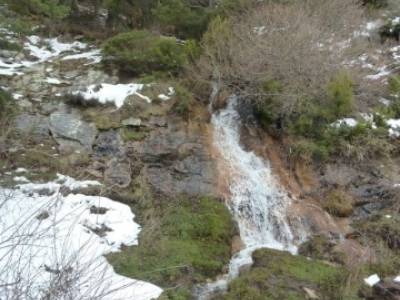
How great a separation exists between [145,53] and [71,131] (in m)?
3.01

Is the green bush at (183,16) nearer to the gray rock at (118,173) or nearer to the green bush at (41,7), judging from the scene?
the green bush at (41,7)

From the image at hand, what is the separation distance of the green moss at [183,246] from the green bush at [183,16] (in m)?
5.99

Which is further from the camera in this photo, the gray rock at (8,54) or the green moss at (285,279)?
the gray rock at (8,54)

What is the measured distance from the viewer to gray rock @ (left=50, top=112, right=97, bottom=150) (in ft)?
34.4

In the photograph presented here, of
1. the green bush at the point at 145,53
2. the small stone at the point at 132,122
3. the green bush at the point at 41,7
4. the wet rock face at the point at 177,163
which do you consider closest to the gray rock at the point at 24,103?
the green bush at the point at 41,7

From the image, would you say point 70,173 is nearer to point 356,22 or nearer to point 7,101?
point 7,101

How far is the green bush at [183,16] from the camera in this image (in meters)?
13.7

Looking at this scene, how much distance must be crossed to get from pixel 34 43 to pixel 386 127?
33.2 ft

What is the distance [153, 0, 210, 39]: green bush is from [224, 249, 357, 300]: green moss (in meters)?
7.44

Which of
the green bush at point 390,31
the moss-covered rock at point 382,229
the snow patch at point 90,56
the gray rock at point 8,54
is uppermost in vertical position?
the green bush at point 390,31

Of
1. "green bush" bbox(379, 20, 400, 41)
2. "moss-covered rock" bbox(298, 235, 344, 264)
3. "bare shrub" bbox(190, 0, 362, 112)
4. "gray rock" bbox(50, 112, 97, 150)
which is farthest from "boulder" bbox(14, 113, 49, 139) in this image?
"green bush" bbox(379, 20, 400, 41)

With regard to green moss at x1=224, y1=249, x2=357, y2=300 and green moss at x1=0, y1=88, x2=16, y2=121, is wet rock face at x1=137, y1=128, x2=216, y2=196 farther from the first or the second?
green moss at x1=0, y1=88, x2=16, y2=121

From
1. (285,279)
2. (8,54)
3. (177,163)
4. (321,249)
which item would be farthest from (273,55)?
(8,54)

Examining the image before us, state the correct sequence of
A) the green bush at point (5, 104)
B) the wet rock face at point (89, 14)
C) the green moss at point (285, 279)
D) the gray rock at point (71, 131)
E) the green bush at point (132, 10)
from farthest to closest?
the wet rock face at point (89, 14)
the green bush at point (132, 10)
the gray rock at point (71, 131)
the green bush at point (5, 104)
the green moss at point (285, 279)
